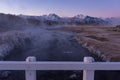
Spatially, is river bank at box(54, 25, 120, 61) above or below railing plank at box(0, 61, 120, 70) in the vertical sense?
below

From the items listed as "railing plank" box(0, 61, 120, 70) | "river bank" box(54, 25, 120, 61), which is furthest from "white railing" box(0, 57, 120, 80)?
"river bank" box(54, 25, 120, 61)

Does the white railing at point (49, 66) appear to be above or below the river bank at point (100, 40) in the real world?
above

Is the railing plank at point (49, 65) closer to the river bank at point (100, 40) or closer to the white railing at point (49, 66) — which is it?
the white railing at point (49, 66)

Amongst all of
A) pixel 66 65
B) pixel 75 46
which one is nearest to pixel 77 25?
pixel 75 46

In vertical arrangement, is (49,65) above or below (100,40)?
above

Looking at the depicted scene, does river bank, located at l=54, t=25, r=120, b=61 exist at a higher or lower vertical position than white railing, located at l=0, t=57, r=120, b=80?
lower

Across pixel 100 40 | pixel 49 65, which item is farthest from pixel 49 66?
pixel 100 40

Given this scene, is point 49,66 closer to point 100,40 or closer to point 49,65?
point 49,65

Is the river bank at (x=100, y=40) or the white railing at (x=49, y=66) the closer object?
the white railing at (x=49, y=66)

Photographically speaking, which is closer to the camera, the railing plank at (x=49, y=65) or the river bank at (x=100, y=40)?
the railing plank at (x=49, y=65)

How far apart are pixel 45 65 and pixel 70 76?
488 cm

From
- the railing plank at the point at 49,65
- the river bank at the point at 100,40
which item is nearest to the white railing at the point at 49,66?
the railing plank at the point at 49,65

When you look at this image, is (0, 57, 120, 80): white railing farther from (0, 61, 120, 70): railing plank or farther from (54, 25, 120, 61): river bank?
(54, 25, 120, 61): river bank

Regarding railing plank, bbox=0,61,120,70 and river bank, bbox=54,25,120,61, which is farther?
Answer: river bank, bbox=54,25,120,61
